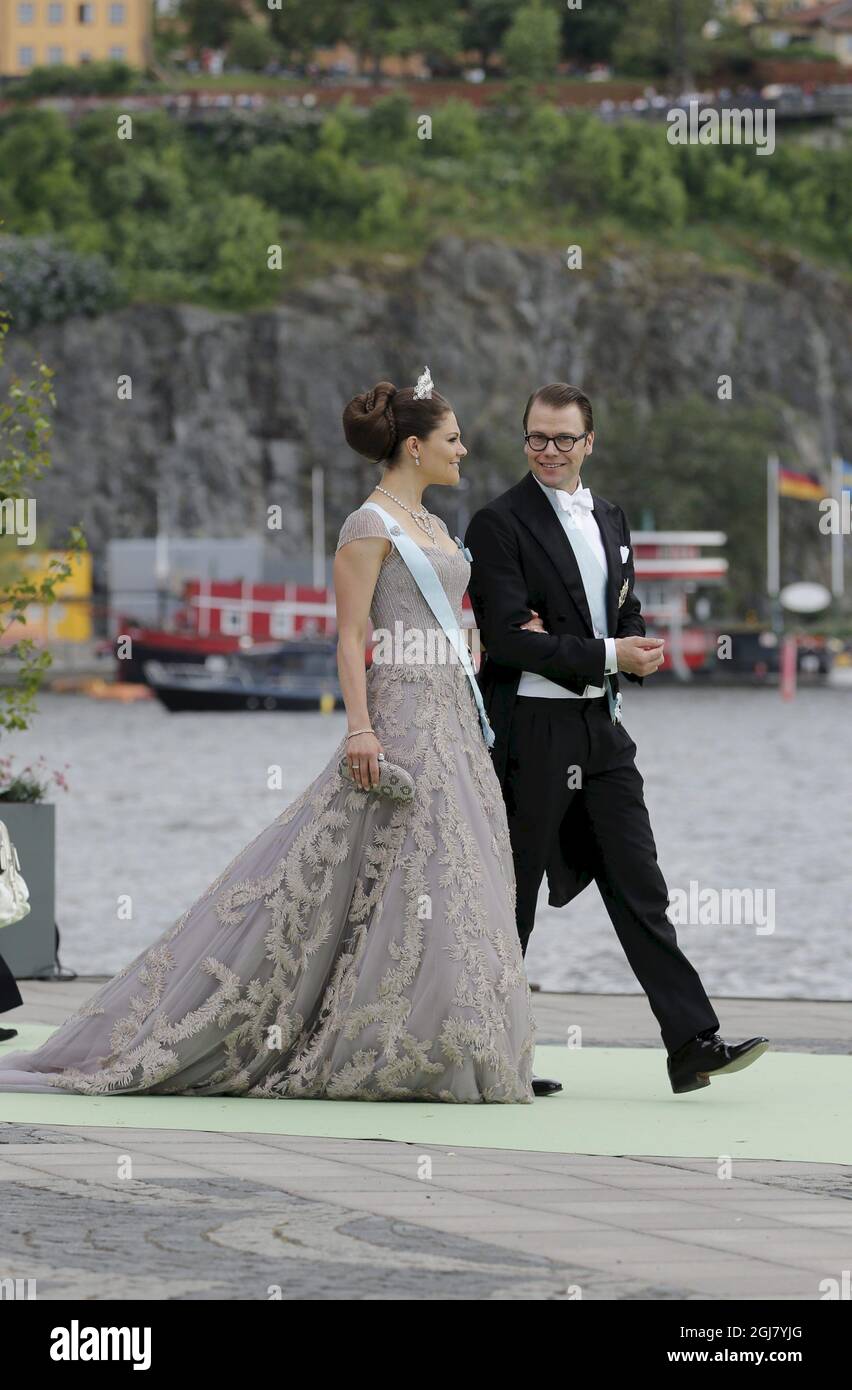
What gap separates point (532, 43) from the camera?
11862cm

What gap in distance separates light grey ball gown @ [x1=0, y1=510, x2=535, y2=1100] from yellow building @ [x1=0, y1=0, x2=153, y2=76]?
118 meters

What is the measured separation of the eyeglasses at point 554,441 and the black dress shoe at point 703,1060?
1647 millimetres

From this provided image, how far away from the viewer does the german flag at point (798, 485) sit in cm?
8850

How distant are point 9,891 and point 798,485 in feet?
276

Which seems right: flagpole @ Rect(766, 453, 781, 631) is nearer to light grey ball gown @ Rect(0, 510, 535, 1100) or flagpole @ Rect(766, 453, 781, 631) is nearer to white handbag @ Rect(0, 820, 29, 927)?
white handbag @ Rect(0, 820, 29, 927)

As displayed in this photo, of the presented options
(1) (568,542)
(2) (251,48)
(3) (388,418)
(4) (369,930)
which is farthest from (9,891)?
(2) (251,48)

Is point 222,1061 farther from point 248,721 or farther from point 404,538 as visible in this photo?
point 248,721

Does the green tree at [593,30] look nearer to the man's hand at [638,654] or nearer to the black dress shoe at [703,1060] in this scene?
the man's hand at [638,654]

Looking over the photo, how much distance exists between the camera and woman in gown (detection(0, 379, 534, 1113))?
21.2 ft

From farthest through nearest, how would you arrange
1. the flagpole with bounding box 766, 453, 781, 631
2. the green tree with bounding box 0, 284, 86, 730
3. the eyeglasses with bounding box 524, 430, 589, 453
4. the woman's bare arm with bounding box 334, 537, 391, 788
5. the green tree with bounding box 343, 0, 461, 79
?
the green tree with bounding box 343, 0, 461, 79, the flagpole with bounding box 766, 453, 781, 631, the green tree with bounding box 0, 284, 86, 730, the eyeglasses with bounding box 524, 430, 589, 453, the woman's bare arm with bounding box 334, 537, 391, 788

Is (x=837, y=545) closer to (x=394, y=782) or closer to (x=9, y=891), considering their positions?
(x=9, y=891)

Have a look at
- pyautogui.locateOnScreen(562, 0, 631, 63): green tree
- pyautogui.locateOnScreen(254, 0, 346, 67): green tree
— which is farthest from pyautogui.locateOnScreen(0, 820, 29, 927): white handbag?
pyautogui.locateOnScreen(562, 0, 631, 63): green tree
